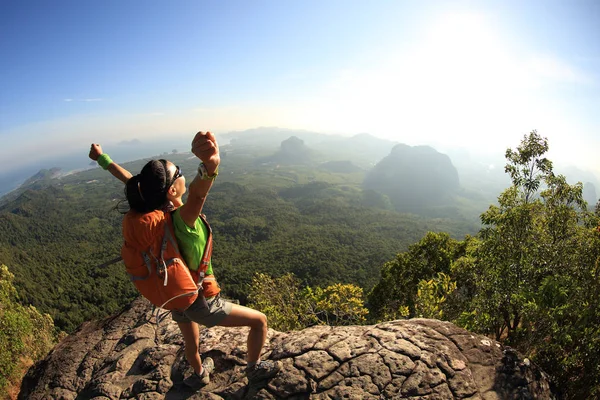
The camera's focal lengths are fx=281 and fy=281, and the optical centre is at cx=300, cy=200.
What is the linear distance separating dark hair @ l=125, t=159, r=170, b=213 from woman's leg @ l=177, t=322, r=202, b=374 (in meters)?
2.04

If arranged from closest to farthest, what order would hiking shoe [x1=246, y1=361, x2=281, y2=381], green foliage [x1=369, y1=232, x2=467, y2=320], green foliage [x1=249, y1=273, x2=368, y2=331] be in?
hiking shoe [x1=246, y1=361, x2=281, y2=381]
green foliage [x1=249, y1=273, x2=368, y2=331]
green foliage [x1=369, y1=232, x2=467, y2=320]

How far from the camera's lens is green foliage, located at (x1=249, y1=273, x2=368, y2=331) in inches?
375

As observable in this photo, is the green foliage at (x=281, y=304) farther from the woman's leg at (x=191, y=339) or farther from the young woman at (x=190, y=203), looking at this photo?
the young woman at (x=190, y=203)

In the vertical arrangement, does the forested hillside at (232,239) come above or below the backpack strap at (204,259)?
below

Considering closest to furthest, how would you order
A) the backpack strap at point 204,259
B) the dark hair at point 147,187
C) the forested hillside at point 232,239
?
the dark hair at point 147,187, the backpack strap at point 204,259, the forested hillside at point 232,239

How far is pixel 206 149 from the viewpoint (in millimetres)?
2516

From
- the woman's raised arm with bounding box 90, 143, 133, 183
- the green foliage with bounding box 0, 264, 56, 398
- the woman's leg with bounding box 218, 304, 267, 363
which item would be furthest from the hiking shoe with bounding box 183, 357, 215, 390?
the green foliage with bounding box 0, 264, 56, 398

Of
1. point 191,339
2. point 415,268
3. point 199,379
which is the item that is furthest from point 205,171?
point 415,268

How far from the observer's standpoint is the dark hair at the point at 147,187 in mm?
2842

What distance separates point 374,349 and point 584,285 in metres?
4.37

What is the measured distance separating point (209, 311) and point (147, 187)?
5.38ft

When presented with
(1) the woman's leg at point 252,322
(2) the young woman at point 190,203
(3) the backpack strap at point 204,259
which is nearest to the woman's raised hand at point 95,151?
(2) the young woman at point 190,203

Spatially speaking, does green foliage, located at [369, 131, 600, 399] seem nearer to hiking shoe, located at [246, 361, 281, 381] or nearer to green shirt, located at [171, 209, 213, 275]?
hiking shoe, located at [246, 361, 281, 381]

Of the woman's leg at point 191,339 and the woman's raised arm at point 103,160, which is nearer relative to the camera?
the woman's raised arm at point 103,160
